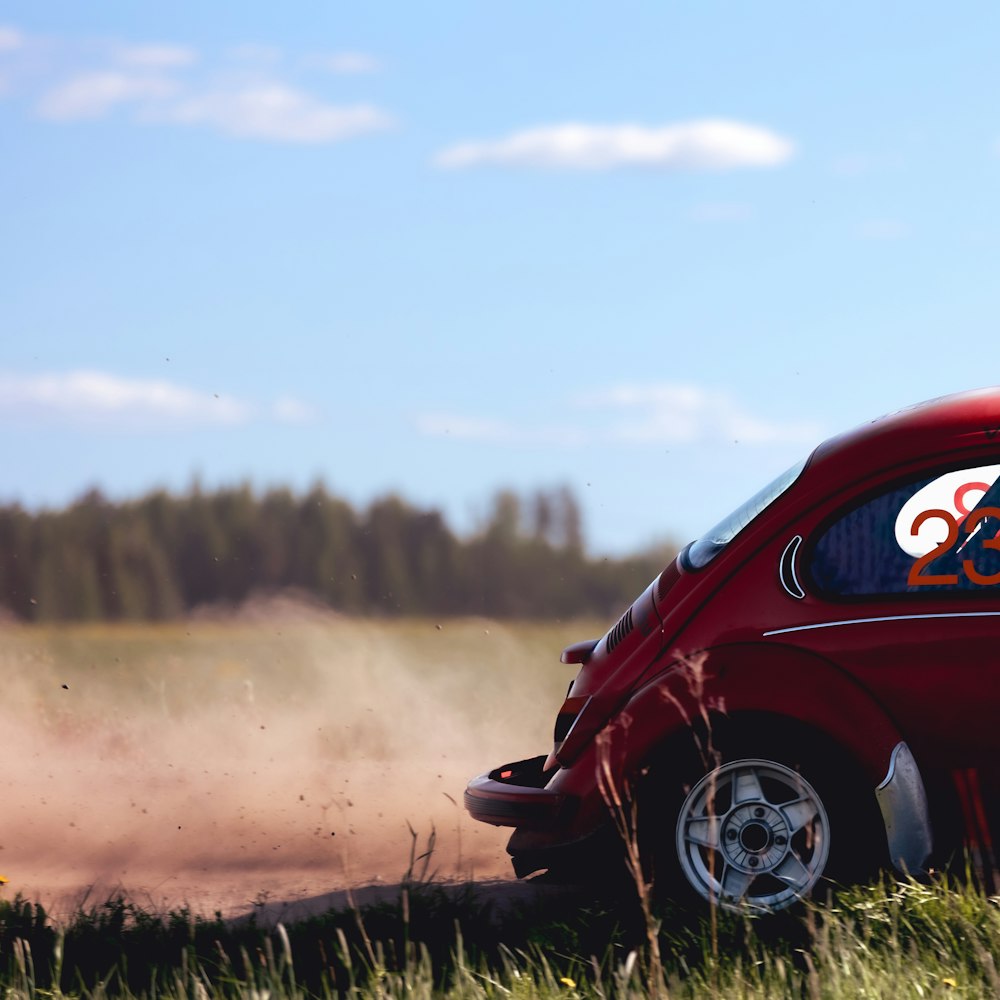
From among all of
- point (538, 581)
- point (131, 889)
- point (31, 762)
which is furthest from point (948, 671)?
point (538, 581)

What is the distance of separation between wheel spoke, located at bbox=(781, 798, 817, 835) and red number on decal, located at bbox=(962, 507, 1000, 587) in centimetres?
98

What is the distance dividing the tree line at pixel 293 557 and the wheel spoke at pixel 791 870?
1771 cm

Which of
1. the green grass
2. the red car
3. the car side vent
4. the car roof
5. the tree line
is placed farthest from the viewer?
the tree line

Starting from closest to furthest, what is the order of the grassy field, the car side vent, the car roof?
the grassy field < the car roof < the car side vent

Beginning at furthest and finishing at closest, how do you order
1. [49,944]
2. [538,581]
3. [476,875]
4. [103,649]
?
[103,649] < [538,581] < [476,875] < [49,944]

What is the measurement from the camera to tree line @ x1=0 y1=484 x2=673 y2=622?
24.4 m

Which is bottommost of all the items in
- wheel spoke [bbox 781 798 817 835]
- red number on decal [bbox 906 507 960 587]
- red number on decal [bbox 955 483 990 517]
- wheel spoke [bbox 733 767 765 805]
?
wheel spoke [bbox 781 798 817 835]

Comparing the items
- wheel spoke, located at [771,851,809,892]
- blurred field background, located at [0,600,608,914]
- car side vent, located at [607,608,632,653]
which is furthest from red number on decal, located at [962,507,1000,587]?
blurred field background, located at [0,600,608,914]

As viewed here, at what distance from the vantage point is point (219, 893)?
25.8ft

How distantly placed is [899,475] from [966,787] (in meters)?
1.13

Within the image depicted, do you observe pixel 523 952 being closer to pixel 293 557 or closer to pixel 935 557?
pixel 935 557

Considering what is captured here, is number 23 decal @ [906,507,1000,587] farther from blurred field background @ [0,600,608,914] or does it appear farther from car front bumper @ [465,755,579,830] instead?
→ blurred field background @ [0,600,608,914]

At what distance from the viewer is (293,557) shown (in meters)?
27.0

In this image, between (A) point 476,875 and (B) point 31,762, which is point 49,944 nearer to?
(A) point 476,875
